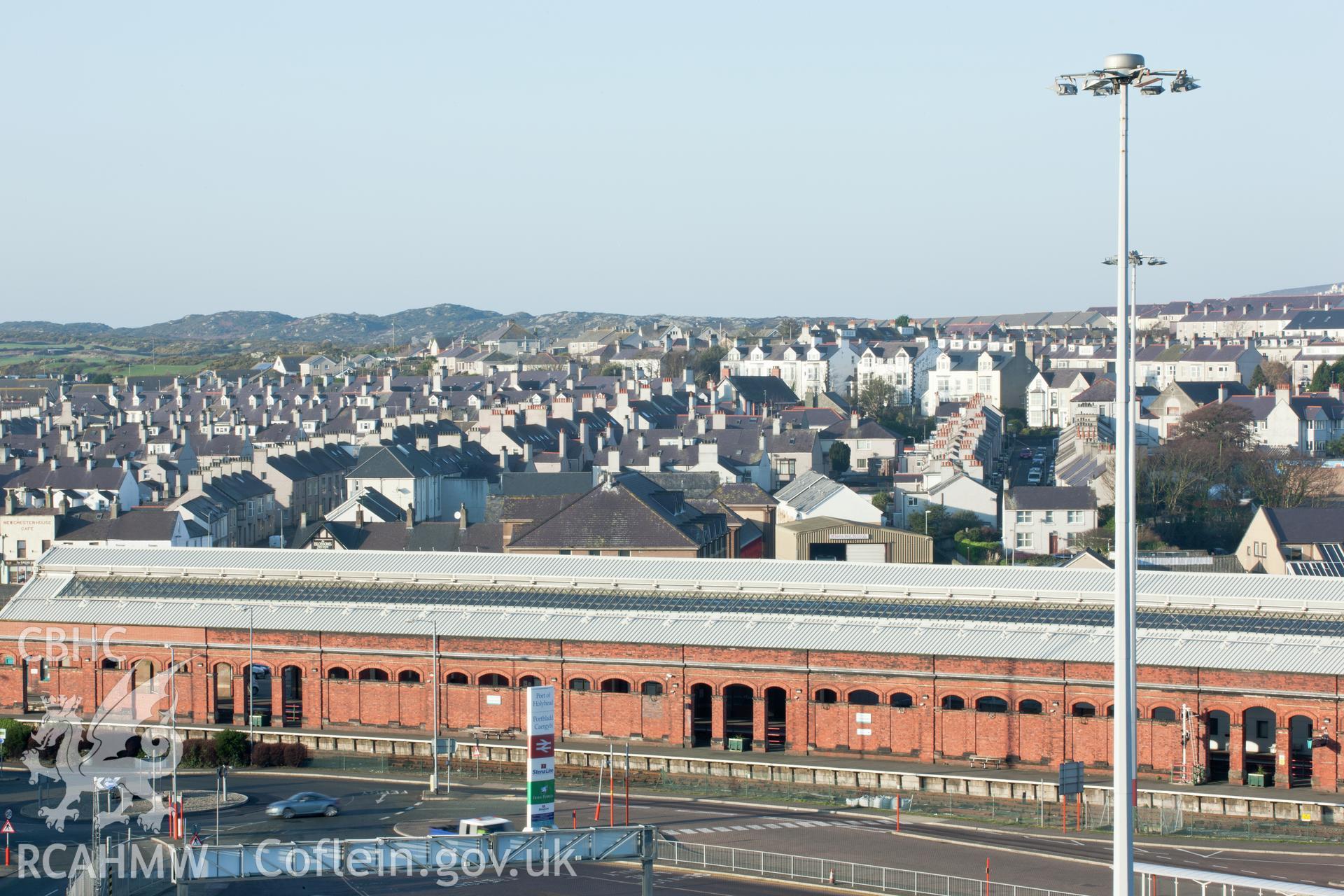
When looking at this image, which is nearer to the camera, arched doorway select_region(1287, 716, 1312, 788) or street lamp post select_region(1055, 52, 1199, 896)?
street lamp post select_region(1055, 52, 1199, 896)

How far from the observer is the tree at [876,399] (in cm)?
13875

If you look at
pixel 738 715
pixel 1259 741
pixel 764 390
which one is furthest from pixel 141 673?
pixel 764 390

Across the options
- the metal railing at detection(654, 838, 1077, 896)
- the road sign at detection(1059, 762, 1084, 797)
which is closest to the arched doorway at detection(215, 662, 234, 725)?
the metal railing at detection(654, 838, 1077, 896)

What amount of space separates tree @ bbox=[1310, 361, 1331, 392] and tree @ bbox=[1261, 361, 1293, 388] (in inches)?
109

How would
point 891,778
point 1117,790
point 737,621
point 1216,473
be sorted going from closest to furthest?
point 1117,790, point 891,778, point 737,621, point 1216,473

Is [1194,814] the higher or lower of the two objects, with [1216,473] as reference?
lower

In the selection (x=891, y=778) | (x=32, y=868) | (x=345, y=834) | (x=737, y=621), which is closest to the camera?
(x=32, y=868)

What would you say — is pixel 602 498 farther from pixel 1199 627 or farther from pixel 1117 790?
pixel 1117 790

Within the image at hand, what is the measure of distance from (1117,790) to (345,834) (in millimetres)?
18059

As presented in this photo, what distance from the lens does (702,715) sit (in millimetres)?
39562

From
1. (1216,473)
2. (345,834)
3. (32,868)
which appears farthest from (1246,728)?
(1216,473)

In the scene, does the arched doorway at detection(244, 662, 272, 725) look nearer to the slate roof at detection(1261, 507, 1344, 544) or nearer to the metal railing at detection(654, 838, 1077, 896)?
the metal railing at detection(654, 838, 1077, 896)

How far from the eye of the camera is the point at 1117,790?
1803cm

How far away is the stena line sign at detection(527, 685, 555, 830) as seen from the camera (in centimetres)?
2912
